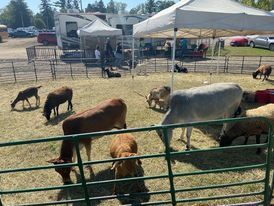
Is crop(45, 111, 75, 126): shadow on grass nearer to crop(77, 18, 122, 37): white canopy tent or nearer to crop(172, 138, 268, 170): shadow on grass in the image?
crop(172, 138, 268, 170): shadow on grass

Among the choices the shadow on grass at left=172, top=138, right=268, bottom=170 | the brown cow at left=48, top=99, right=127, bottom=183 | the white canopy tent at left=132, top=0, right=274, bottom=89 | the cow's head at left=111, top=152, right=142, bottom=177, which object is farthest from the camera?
the white canopy tent at left=132, top=0, right=274, bottom=89

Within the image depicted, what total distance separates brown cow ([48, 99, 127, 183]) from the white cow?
123 cm

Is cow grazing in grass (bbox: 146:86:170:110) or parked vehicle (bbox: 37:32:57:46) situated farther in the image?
parked vehicle (bbox: 37:32:57:46)

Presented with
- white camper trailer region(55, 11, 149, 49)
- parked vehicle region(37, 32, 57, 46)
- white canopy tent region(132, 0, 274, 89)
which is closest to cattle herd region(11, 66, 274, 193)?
white canopy tent region(132, 0, 274, 89)

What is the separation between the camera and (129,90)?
13.5m

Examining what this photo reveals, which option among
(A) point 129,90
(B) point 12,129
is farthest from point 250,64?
(B) point 12,129

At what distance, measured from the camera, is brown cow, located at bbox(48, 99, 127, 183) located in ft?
17.3

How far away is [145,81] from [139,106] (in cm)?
523

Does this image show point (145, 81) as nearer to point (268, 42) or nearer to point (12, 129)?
point (12, 129)

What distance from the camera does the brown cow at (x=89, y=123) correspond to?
527 cm

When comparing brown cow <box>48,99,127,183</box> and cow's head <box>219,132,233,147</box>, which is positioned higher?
brown cow <box>48,99,127,183</box>

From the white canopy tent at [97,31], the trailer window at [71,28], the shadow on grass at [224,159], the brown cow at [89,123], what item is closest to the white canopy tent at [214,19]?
the brown cow at [89,123]

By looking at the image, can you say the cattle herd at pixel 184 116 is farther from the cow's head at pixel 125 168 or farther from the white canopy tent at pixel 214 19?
the white canopy tent at pixel 214 19

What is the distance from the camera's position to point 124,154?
4.91m
